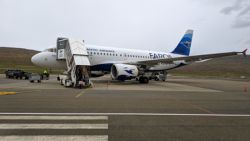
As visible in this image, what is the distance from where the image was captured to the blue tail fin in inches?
1407

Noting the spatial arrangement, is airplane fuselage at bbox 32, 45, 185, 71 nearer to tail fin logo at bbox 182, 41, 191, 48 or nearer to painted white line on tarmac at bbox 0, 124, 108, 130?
tail fin logo at bbox 182, 41, 191, 48

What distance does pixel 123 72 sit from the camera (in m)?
24.3

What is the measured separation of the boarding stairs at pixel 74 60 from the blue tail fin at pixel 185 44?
1683cm

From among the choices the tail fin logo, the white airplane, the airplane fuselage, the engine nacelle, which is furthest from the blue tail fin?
the engine nacelle

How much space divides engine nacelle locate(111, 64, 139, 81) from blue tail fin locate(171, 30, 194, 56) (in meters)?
12.8

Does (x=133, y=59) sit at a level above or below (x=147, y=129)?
above

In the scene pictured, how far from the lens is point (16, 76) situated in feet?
125

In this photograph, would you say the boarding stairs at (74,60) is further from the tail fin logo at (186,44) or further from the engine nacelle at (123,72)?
the tail fin logo at (186,44)

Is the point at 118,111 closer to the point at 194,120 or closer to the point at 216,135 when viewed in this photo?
the point at 194,120

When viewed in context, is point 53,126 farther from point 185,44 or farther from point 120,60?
point 185,44

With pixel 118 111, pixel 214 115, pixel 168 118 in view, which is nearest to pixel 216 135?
pixel 168 118

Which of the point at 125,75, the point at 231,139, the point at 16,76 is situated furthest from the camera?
the point at 16,76

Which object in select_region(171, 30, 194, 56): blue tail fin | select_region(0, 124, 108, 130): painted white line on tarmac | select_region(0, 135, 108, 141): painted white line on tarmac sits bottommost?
select_region(0, 124, 108, 130): painted white line on tarmac

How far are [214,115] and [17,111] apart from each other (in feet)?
21.6
